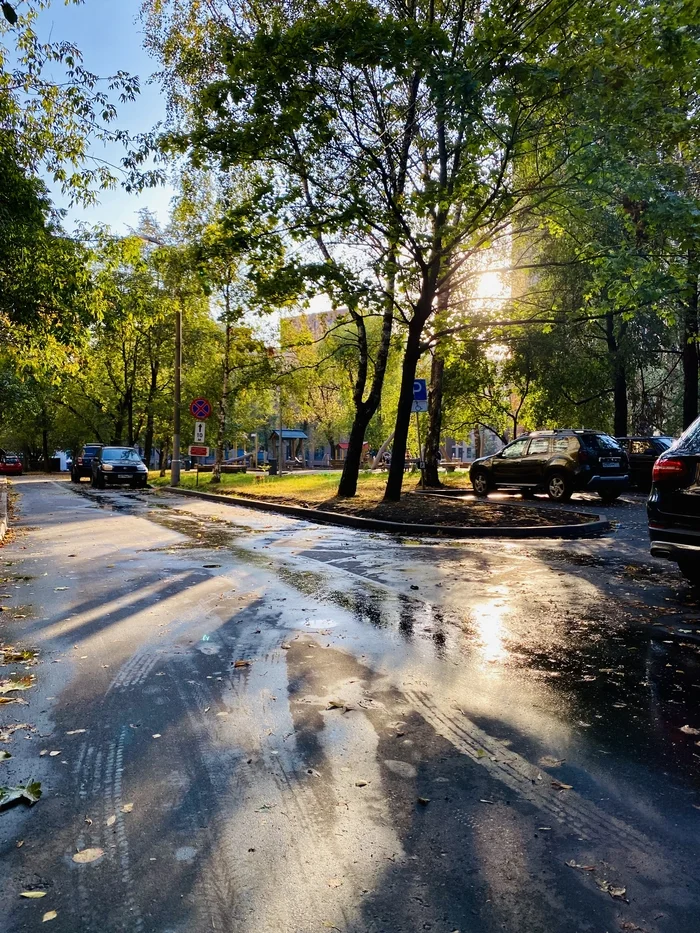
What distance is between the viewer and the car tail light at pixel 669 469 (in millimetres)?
6232

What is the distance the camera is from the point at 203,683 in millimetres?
4305

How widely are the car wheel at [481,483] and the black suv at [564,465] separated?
27 cm

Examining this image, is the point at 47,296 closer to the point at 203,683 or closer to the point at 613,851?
the point at 203,683

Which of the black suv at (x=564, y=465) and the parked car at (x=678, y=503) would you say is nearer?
the parked car at (x=678, y=503)

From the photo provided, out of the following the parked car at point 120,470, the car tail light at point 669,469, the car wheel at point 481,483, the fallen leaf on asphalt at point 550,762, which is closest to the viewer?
the fallen leaf on asphalt at point 550,762

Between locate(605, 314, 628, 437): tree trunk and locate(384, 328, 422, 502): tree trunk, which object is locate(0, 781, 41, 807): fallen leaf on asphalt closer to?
locate(384, 328, 422, 502): tree trunk

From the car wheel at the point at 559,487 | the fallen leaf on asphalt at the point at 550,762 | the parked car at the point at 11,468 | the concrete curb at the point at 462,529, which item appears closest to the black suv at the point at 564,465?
the car wheel at the point at 559,487

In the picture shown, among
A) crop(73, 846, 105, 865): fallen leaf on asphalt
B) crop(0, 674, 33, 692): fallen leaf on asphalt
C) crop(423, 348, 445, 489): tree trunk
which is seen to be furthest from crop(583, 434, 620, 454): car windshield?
crop(73, 846, 105, 865): fallen leaf on asphalt

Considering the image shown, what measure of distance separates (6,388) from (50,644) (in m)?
28.8

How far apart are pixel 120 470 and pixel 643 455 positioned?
19.4 m

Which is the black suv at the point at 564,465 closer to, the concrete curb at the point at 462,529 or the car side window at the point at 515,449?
the car side window at the point at 515,449

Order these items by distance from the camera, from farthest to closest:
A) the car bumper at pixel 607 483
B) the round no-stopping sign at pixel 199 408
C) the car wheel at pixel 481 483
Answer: the round no-stopping sign at pixel 199 408 → the car wheel at pixel 481 483 → the car bumper at pixel 607 483

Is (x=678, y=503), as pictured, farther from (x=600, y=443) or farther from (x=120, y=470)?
(x=120, y=470)

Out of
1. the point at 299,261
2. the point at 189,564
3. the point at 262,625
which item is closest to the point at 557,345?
the point at 299,261
